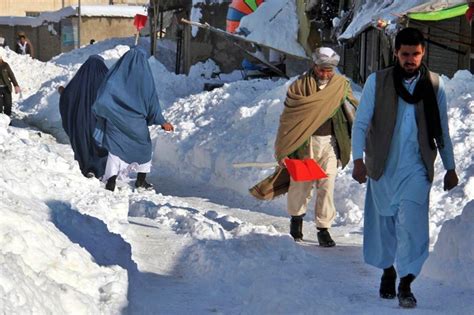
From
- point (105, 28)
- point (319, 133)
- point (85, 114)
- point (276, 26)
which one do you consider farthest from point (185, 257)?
point (105, 28)

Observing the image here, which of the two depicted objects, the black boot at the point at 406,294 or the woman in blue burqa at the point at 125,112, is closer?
the black boot at the point at 406,294

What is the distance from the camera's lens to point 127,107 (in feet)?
36.3

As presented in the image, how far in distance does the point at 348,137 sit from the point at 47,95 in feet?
52.5

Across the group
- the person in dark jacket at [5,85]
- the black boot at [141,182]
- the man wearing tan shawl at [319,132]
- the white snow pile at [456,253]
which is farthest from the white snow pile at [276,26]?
the white snow pile at [456,253]

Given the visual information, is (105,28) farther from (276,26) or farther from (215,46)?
(276,26)

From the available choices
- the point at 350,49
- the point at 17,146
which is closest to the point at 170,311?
the point at 17,146

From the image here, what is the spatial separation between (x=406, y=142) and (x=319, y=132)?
249 cm

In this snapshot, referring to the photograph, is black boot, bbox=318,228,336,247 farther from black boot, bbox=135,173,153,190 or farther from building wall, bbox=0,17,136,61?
building wall, bbox=0,17,136,61

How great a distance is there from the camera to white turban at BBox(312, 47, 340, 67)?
329 inches

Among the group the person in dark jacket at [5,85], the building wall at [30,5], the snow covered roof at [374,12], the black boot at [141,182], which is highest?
the snow covered roof at [374,12]

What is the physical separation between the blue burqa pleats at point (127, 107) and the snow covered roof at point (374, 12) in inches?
119

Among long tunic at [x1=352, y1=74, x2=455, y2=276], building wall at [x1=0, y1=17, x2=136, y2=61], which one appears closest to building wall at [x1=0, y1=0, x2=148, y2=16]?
building wall at [x1=0, y1=17, x2=136, y2=61]

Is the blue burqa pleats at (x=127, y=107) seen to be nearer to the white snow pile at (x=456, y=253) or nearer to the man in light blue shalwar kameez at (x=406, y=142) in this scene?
the white snow pile at (x=456, y=253)

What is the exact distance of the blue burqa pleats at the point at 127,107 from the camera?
35.9ft
